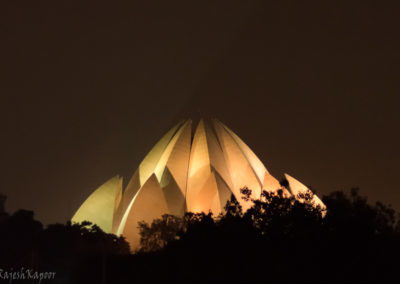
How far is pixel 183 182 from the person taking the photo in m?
25.5

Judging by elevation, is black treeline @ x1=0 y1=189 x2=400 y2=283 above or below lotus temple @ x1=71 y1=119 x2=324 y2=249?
below

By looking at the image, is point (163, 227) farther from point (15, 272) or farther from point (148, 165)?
point (148, 165)

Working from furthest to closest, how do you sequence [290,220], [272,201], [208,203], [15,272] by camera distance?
1. [208,203]
2. [15,272]
3. [272,201]
4. [290,220]

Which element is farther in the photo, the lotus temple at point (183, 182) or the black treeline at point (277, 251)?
the lotus temple at point (183, 182)

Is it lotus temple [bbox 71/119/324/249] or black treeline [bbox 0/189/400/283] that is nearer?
black treeline [bbox 0/189/400/283]

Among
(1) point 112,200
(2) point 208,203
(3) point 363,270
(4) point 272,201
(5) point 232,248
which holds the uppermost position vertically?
(1) point 112,200

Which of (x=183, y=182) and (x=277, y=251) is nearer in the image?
(x=277, y=251)

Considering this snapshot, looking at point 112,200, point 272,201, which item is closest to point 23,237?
point 112,200

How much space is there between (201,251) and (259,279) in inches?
87.5

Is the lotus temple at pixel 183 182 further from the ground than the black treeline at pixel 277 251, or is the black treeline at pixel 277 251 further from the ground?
the lotus temple at pixel 183 182

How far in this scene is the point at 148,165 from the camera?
27891 mm

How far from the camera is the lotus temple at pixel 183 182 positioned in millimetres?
23422

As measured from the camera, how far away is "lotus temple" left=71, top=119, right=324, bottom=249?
23422 mm

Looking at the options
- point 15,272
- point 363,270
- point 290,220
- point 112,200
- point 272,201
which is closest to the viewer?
point 363,270
